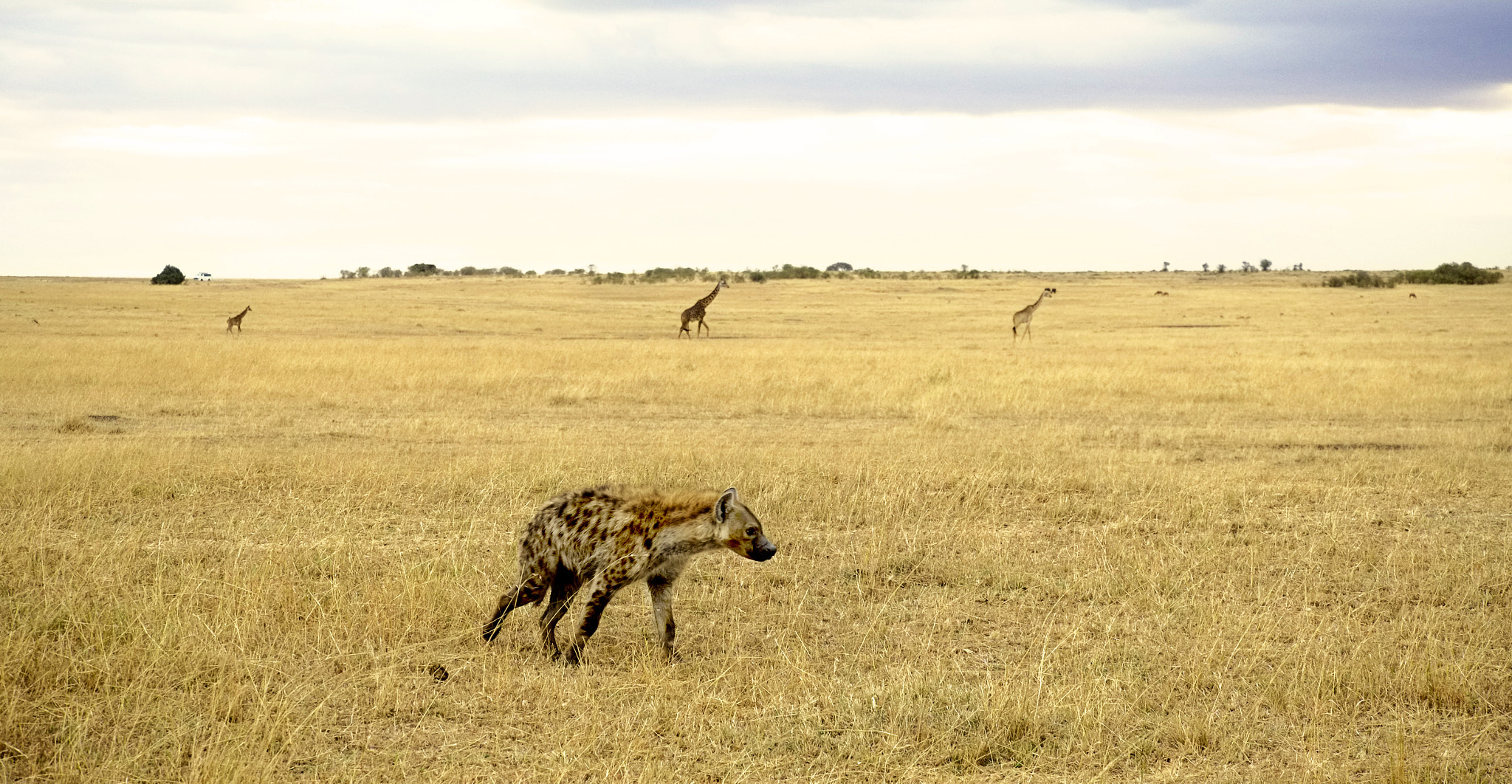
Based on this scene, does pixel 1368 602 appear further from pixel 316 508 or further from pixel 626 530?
pixel 316 508

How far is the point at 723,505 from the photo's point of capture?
20.9 feet

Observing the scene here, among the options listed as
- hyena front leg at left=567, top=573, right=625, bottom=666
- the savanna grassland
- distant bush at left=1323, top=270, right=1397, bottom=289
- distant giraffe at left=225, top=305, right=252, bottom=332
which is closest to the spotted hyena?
hyena front leg at left=567, top=573, right=625, bottom=666

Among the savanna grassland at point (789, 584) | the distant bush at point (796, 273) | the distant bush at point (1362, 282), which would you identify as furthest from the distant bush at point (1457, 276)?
the savanna grassland at point (789, 584)

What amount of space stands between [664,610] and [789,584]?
176 centimetres

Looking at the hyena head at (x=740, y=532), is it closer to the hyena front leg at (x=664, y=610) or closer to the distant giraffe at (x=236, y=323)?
the hyena front leg at (x=664, y=610)

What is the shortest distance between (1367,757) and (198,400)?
16796 mm

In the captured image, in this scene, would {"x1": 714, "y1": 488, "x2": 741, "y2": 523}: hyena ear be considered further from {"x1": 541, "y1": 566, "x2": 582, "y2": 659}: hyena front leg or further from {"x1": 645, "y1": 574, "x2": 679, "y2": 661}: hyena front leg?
{"x1": 541, "y1": 566, "x2": 582, "y2": 659}: hyena front leg

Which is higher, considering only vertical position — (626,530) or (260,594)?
(626,530)

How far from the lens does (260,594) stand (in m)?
7.07

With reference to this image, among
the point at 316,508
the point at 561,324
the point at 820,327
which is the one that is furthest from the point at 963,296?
the point at 316,508

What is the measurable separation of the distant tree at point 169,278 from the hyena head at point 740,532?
238ft

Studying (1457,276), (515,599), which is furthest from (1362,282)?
(515,599)

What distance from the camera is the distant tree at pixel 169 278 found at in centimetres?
7056

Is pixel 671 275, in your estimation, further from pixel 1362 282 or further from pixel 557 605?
pixel 557 605
